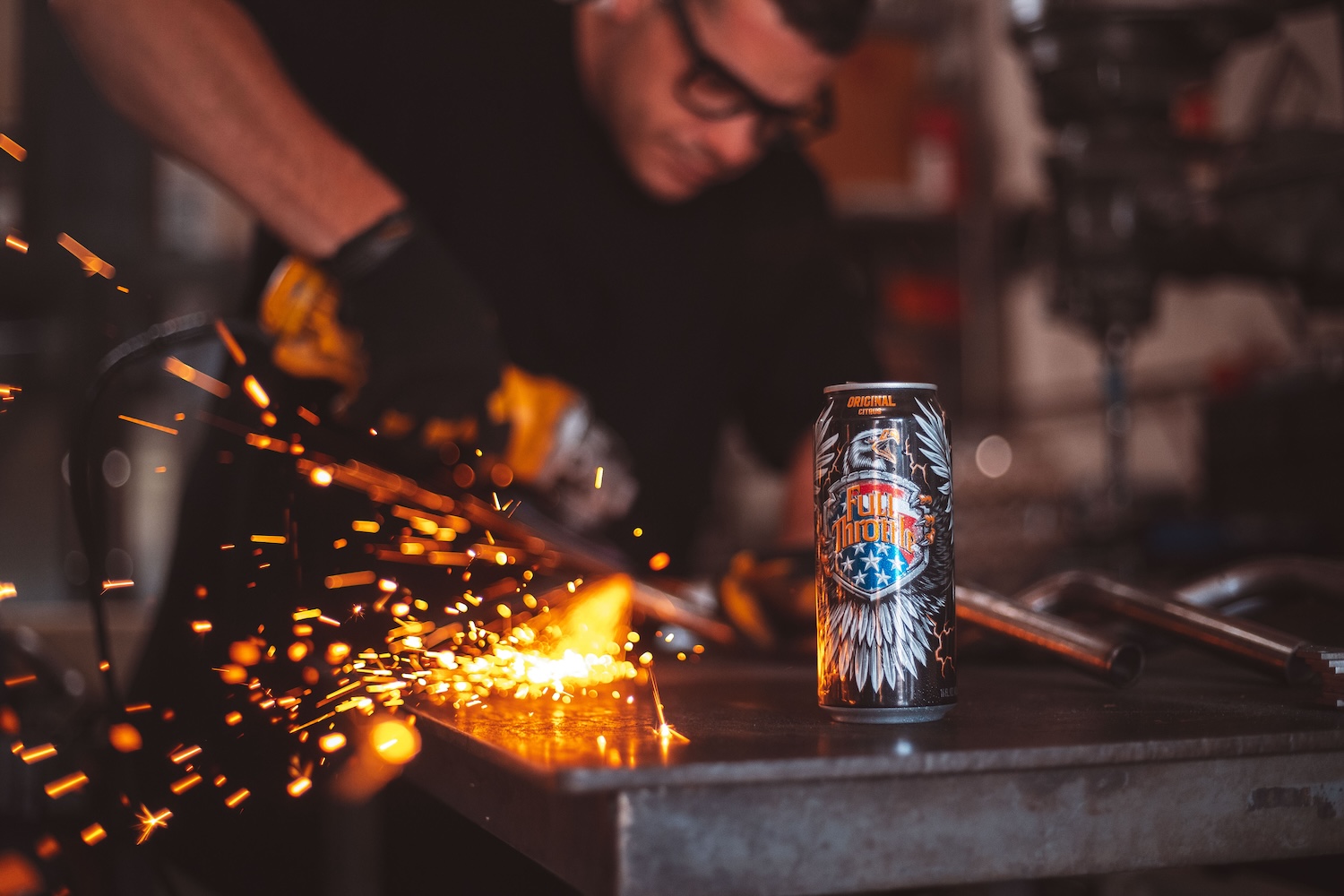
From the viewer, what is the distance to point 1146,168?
55.2 inches

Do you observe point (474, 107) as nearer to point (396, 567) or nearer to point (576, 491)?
point (576, 491)

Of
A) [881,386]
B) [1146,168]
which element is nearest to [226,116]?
[881,386]

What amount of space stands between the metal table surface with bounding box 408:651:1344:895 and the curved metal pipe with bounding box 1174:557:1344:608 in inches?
11.6

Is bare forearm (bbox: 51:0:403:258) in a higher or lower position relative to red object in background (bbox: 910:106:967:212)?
lower

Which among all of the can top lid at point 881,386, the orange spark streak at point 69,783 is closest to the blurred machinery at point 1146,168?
the can top lid at point 881,386

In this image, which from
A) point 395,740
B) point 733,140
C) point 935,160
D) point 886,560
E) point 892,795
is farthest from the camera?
point 935,160

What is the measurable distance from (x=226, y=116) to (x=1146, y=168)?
43.4 inches

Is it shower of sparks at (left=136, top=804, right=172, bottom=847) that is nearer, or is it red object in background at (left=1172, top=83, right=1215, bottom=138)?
shower of sparks at (left=136, top=804, right=172, bottom=847)

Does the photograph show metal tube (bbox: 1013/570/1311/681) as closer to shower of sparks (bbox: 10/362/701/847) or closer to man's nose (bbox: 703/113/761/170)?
shower of sparks (bbox: 10/362/701/847)

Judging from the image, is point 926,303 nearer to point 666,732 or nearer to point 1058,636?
point 1058,636

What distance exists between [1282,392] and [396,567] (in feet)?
4.30

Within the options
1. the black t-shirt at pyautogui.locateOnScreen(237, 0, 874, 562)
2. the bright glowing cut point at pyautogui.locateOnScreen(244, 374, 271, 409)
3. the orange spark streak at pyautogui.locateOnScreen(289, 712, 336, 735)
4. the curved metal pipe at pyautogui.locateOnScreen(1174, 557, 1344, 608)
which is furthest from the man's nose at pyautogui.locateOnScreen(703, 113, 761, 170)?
the orange spark streak at pyautogui.locateOnScreen(289, 712, 336, 735)

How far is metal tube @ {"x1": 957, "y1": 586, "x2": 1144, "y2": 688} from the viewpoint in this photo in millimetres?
803

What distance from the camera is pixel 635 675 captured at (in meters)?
1.00
